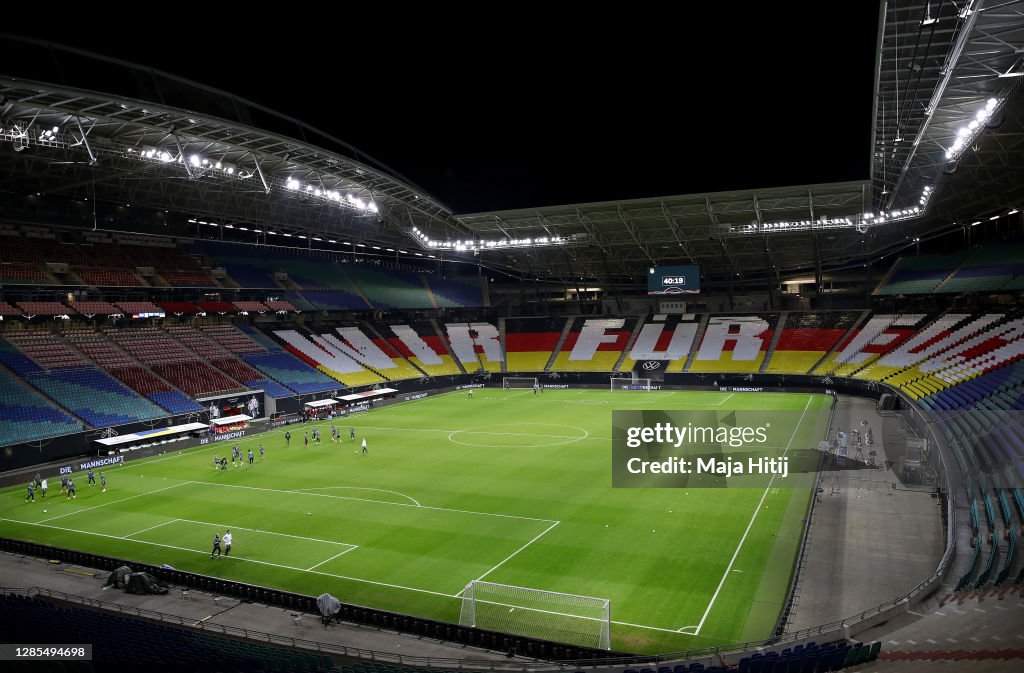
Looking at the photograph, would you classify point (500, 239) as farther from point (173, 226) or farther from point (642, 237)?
point (173, 226)

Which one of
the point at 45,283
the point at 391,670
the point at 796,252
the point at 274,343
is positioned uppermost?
the point at 796,252

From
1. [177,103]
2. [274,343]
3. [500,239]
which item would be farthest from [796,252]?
[177,103]

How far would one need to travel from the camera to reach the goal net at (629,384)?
6300cm

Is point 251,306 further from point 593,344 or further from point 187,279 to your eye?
point 593,344

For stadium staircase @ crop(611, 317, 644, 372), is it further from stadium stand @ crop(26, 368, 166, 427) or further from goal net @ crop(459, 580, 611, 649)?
goal net @ crop(459, 580, 611, 649)

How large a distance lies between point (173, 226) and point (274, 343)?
13.1 meters

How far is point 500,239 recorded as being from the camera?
64.4 metres

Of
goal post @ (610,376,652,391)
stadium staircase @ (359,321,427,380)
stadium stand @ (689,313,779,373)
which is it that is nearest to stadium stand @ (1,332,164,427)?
stadium staircase @ (359,321,427,380)

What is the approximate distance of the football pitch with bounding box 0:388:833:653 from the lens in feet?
57.4

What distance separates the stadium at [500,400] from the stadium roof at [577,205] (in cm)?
26

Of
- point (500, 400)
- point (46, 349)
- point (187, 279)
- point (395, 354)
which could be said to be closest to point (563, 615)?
Answer: point (46, 349)

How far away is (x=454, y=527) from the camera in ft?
76.3

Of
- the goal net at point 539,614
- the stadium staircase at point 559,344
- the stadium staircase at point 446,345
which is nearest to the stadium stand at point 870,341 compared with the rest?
the stadium staircase at point 559,344

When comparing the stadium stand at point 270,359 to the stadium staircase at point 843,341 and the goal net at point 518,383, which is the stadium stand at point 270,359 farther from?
the stadium staircase at point 843,341
